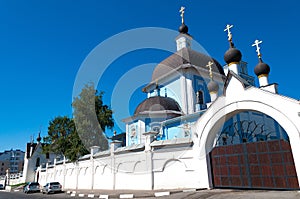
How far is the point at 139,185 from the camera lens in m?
12.8

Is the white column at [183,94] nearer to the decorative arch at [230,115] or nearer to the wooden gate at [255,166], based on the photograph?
the decorative arch at [230,115]

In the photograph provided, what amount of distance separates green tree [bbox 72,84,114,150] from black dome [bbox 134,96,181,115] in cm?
458

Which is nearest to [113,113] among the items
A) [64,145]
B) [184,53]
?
[64,145]

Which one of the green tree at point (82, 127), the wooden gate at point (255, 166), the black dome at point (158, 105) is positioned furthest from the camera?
the green tree at point (82, 127)

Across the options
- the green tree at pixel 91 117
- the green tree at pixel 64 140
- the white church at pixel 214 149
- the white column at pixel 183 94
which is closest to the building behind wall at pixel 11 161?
the green tree at pixel 64 140

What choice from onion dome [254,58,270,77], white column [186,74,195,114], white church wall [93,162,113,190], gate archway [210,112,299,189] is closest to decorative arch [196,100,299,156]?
gate archway [210,112,299,189]

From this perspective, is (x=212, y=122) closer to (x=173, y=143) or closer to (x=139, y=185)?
(x=173, y=143)

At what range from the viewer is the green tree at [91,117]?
23094 mm

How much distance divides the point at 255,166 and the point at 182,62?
16.5m

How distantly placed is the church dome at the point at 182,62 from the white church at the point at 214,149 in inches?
184

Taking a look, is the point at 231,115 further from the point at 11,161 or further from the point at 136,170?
the point at 11,161

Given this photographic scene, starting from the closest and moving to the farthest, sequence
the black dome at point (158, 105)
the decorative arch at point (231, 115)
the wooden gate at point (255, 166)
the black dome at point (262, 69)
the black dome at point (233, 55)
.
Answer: the decorative arch at point (231, 115) → the wooden gate at point (255, 166) → the black dome at point (233, 55) → the black dome at point (262, 69) → the black dome at point (158, 105)

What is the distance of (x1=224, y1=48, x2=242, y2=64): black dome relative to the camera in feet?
43.0

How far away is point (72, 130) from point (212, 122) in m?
19.2
